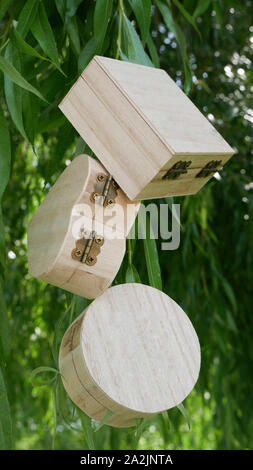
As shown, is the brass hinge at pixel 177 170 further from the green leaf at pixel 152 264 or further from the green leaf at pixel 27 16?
the green leaf at pixel 27 16

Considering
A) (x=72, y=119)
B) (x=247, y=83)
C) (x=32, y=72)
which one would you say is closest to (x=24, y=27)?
(x=32, y=72)

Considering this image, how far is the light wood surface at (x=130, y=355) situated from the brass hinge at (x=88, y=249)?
53 millimetres

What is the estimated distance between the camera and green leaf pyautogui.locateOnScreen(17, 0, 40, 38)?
0.88m

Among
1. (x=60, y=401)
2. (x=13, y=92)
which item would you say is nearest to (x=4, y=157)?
(x=13, y=92)

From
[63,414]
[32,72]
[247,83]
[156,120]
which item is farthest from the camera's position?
[247,83]

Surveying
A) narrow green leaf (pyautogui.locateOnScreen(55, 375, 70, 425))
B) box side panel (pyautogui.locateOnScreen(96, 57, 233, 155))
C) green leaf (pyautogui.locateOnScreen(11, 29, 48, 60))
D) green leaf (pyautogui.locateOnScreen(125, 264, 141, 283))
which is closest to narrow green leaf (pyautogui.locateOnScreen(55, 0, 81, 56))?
green leaf (pyautogui.locateOnScreen(11, 29, 48, 60))

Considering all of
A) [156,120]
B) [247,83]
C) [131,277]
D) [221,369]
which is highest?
[156,120]

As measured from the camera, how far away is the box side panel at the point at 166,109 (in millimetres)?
664

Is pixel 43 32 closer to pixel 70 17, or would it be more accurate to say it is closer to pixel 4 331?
pixel 70 17

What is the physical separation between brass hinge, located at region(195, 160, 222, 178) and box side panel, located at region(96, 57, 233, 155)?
21 millimetres

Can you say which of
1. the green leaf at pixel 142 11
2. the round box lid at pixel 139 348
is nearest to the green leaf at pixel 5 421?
the round box lid at pixel 139 348

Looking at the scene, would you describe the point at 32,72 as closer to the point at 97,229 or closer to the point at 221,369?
the point at 97,229
